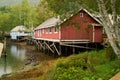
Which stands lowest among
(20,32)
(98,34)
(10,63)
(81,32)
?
(10,63)

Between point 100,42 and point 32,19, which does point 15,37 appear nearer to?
point 32,19

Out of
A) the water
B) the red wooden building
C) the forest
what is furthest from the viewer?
the red wooden building

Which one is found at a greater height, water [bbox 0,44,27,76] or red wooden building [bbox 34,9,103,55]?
red wooden building [bbox 34,9,103,55]

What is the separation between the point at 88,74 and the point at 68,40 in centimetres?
2302

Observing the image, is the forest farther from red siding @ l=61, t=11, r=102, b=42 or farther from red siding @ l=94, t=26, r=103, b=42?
red siding @ l=94, t=26, r=103, b=42

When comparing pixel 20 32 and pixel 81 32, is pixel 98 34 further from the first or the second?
pixel 20 32

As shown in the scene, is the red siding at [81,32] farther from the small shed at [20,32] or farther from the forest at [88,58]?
the small shed at [20,32]

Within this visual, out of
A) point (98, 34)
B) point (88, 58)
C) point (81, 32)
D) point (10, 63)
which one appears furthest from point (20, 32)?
point (88, 58)

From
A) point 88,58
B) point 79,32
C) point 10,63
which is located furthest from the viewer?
point 79,32

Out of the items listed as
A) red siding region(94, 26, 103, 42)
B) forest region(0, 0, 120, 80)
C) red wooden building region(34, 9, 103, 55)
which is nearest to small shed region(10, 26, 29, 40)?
red wooden building region(34, 9, 103, 55)

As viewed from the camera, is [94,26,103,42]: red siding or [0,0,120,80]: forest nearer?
[0,0,120,80]: forest

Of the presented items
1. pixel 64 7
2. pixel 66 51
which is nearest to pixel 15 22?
pixel 66 51

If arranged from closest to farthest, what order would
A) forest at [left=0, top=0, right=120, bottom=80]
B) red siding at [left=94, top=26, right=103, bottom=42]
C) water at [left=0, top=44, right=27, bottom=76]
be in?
forest at [left=0, top=0, right=120, bottom=80] → water at [left=0, top=44, right=27, bottom=76] → red siding at [left=94, top=26, right=103, bottom=42]

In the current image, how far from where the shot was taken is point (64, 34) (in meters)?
36.4
